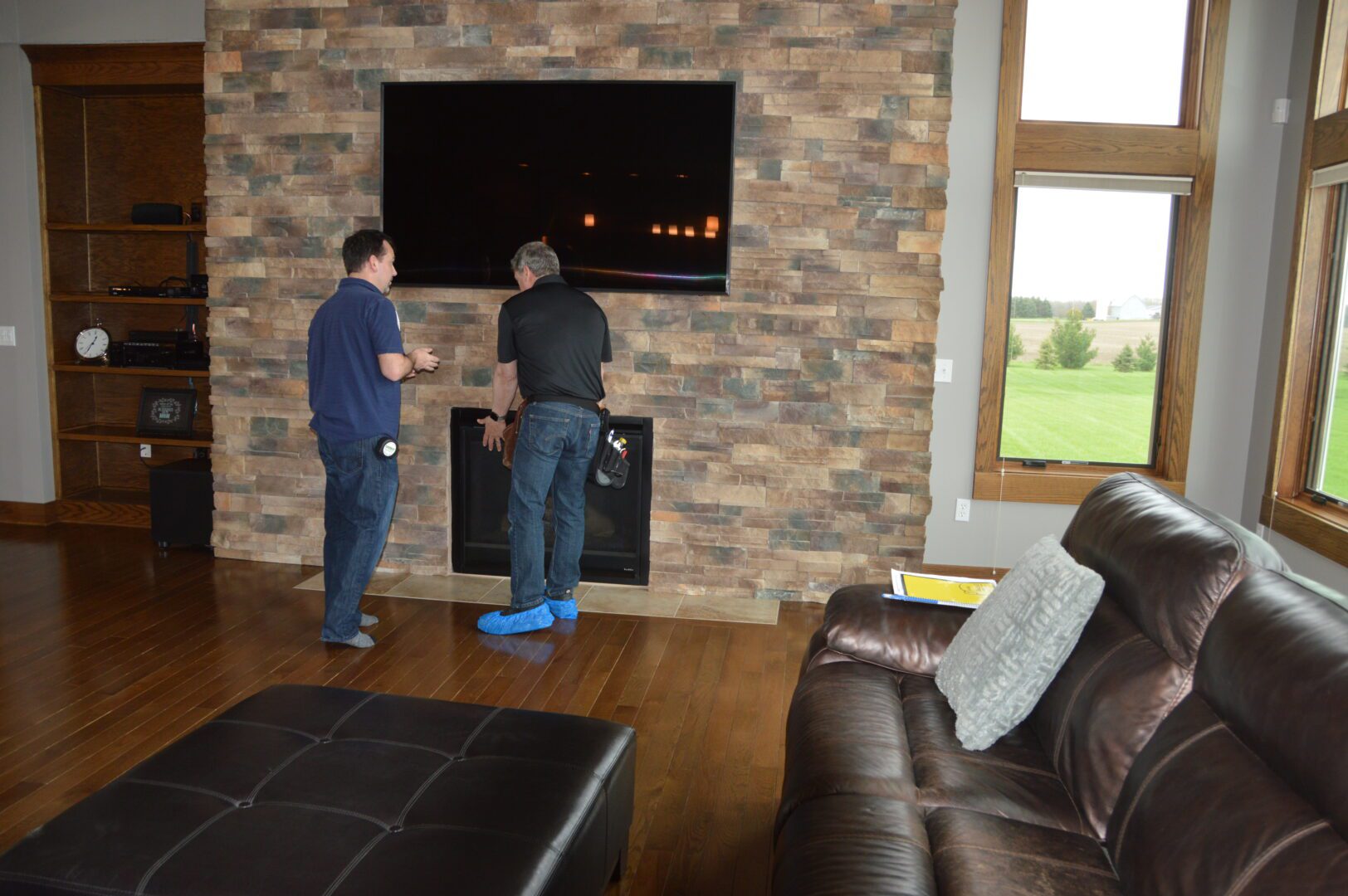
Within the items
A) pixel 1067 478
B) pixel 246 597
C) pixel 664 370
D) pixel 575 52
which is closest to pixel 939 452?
pixel 1067 478

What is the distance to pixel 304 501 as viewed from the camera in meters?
5.13

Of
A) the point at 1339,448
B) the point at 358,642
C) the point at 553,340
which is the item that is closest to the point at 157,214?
the point at 553,340

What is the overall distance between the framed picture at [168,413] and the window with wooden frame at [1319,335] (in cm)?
561

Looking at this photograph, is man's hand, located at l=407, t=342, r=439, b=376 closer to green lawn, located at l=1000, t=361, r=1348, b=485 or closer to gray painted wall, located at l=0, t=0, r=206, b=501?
gray painted wall, located at l=0, t=0, r=206, b=501

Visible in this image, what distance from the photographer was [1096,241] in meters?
4.83

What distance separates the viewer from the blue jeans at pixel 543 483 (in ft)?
13.8

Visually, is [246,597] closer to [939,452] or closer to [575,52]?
[575,52]

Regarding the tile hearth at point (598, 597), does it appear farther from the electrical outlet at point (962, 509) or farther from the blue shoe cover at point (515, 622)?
the electrical outlet at point (962, 509)

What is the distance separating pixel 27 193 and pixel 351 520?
11.1 feet

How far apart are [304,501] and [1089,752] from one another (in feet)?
13.6

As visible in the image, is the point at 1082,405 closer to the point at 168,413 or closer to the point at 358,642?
the point at 358,642

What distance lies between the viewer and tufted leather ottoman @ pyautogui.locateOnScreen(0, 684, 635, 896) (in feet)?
5.63

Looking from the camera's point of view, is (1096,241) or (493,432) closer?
(493,432)

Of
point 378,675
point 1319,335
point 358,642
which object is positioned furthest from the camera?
point 1319,335
